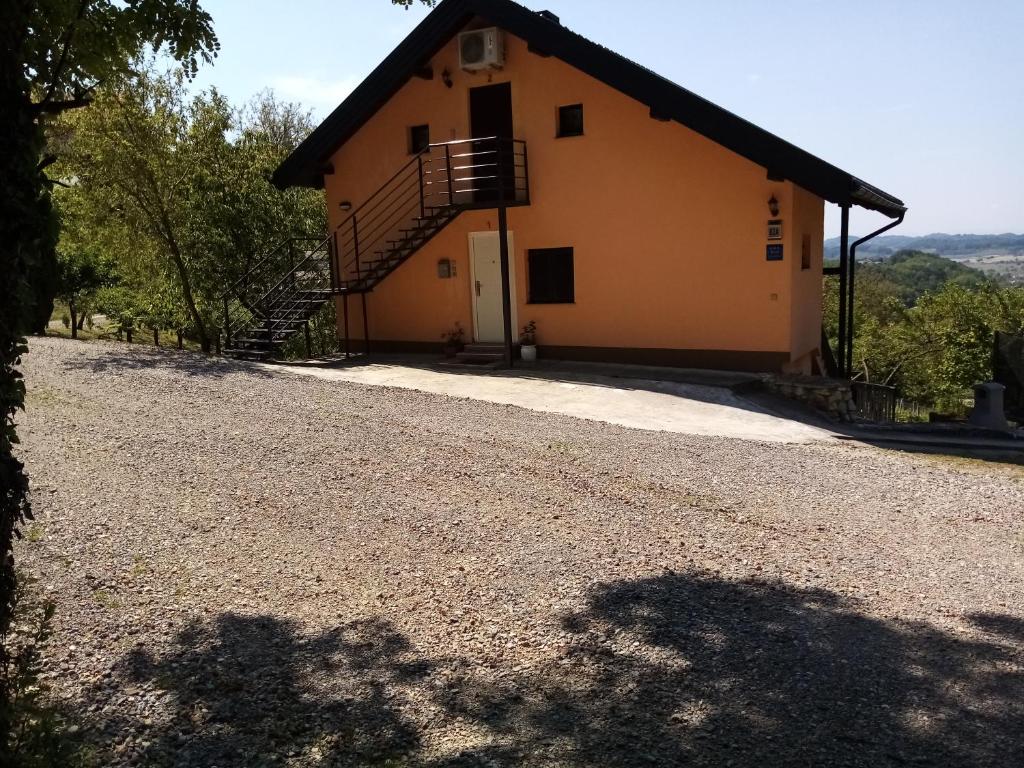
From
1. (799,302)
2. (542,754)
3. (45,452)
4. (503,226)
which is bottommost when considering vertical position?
(542,754)

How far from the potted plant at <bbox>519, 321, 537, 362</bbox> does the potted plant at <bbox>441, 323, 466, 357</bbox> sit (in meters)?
1.38

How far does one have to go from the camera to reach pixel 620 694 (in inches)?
160

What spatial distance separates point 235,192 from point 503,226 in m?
8.79

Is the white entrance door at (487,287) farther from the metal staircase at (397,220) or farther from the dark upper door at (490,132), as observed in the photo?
the dark upper door at (490,132)

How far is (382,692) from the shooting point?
414 cm

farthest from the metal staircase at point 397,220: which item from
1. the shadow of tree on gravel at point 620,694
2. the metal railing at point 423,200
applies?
the shadow of tree on gravel at point 620,694

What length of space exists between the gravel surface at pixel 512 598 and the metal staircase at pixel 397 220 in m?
6.80

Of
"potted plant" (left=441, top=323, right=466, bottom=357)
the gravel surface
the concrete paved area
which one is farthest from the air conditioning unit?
the gravel surface

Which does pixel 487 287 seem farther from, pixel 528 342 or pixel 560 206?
pixel 560 206

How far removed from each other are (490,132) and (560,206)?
2.22m

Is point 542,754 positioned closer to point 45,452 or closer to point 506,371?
point 45,452

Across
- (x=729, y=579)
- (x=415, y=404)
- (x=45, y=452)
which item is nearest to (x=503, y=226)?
(x=415, y=404)

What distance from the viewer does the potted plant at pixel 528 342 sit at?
51.5 ft

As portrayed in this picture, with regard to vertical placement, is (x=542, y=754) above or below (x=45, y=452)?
below
